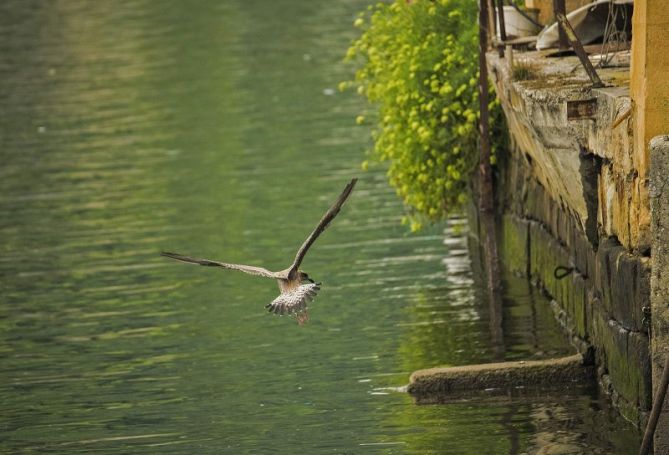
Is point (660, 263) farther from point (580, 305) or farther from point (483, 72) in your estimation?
point (483, 72)

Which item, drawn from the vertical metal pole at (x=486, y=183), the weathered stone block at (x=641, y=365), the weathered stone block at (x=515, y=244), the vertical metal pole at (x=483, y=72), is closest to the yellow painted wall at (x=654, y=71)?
the weathered stone block at (x=641, y=365)

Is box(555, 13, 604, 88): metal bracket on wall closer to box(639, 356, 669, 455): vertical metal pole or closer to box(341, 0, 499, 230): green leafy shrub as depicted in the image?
box(639, 356, 669, 455): vertical metal pole

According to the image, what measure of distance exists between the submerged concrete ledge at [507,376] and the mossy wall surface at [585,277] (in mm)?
211

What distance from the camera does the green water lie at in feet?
40.7

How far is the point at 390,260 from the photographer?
18.9 meters

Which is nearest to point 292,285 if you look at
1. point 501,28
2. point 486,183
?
point 501,28

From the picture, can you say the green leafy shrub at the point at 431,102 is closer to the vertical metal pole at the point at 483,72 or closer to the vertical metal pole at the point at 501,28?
the vertical metal pole at the point at 483,72

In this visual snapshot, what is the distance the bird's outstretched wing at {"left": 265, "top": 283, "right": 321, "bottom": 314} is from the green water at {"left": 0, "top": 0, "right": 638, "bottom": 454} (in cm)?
239

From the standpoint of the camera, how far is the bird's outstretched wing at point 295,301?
940cm

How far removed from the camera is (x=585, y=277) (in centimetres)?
1327

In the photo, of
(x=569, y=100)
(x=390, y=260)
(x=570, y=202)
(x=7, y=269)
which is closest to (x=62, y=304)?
(x=7, y=269)

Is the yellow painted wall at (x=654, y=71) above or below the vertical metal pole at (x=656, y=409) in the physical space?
above

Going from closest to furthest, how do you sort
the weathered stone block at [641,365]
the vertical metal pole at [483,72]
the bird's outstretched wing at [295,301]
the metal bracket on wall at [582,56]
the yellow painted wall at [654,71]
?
the bird's outstretched wing at [295,301] → the yellow painted wall at [654,71] → the weathered stone block at [641,365] → the metal bracket on wall at [582,56] → the vertical metal pole at [483,72]

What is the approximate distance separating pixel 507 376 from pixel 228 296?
5.88 m
